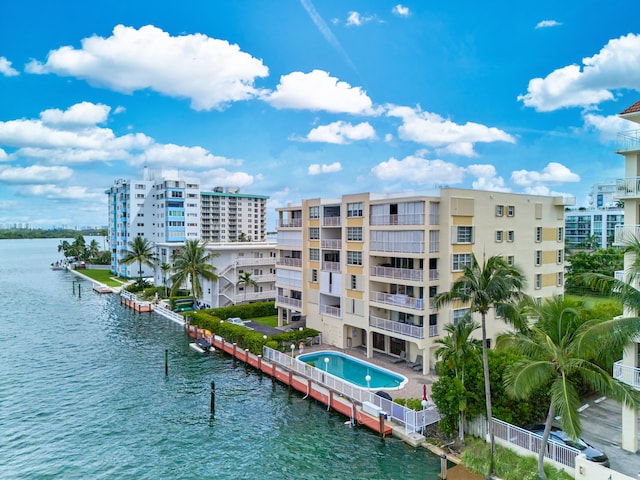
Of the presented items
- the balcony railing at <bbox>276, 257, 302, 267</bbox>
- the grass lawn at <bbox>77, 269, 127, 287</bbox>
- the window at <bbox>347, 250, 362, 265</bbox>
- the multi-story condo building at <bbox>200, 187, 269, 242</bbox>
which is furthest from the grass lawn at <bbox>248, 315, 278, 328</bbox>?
the multi-story condo building at <bbox>200, 187, 269, 242</bbox>

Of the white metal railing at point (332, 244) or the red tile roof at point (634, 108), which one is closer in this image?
the red tile roof at point (634, 108)

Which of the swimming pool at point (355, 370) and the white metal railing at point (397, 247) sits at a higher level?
the white metal railing at point (397, 247)

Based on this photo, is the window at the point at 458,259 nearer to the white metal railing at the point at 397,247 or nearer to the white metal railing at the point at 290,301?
the white metal railing at the point at 397,247

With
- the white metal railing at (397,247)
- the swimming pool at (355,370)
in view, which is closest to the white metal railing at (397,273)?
the white metal railing at (397,247)

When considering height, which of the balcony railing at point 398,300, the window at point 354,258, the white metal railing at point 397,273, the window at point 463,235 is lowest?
the balcony railing at point 398,300

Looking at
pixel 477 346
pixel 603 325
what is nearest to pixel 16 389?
pixel 477 346

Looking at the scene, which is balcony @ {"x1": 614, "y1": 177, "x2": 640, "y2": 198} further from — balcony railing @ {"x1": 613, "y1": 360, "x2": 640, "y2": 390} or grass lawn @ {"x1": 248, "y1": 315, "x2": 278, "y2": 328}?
grass lawn @ {"x1": 248, "y1": 315, "x2": 278, "y2": 328}

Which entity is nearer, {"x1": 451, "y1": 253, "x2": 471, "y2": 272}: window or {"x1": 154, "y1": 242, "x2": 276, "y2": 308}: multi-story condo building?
{"x1": 451, "y1": 253, "x2": 471, "y2": 272}: window

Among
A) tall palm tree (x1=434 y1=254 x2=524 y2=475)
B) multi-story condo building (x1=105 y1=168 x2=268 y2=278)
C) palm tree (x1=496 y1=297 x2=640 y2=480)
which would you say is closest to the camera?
palm tree (x1=496 y1=297 x2=640 y2=480)
